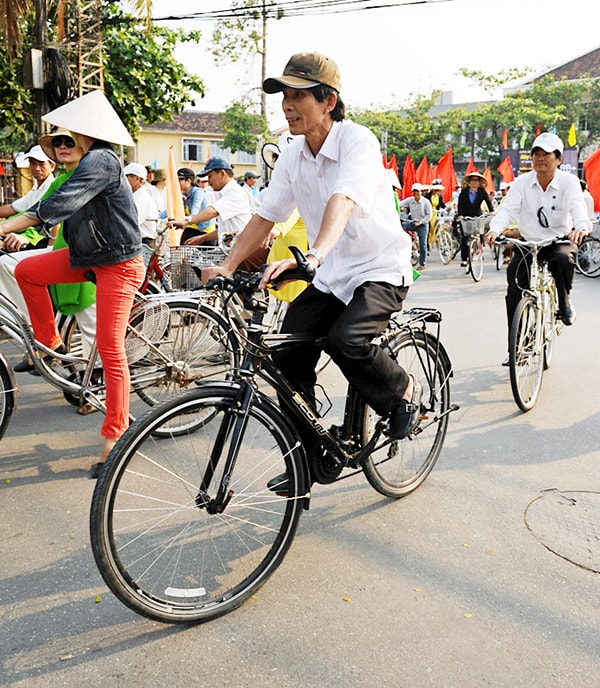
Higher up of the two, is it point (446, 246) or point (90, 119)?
point (90, 119)

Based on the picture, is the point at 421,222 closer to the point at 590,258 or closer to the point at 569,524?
the point at 590,258

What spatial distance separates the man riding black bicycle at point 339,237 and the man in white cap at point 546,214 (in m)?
2.55

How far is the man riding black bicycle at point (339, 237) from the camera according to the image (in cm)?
271

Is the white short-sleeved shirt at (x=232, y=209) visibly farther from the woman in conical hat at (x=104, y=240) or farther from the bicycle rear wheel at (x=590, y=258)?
the bicycle rear wheel at (x=590, y=258)

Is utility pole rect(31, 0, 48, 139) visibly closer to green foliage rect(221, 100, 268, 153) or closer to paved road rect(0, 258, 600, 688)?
paved road rect(0, 258, 600, 688)

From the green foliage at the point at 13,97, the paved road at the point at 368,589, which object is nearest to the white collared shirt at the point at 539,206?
the paved road at the point at 368,589

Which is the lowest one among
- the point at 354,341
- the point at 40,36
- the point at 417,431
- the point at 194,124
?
the point at 417,431

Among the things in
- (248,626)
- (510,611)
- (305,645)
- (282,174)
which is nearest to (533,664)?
(510,611)

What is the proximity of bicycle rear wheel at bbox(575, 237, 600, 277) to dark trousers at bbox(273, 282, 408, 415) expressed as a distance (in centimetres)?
1099

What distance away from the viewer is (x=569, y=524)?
3.36 metres

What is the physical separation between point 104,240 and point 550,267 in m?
3.57

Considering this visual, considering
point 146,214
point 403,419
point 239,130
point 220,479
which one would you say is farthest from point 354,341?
point 239,130

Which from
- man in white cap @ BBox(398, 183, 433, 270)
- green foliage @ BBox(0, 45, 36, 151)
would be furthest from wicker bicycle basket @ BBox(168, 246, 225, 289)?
man in white cap @ BBox(398, 183, 433, 270)

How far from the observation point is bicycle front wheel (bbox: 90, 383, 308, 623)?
235cm
